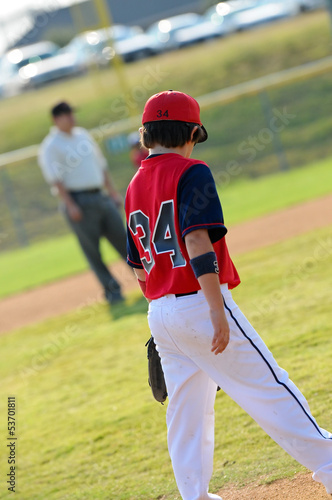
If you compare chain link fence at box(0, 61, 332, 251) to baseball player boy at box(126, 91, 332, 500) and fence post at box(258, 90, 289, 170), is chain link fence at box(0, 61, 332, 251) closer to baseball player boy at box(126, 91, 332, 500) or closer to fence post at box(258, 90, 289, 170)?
fence post at box(258, 90, 289, 170)

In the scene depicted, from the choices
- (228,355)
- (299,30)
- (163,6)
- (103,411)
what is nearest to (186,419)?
(228,355)

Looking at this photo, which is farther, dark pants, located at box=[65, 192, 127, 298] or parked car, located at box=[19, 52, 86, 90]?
parked car, located at box=[19, 52, 86, 90]

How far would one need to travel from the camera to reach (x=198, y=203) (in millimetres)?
2773

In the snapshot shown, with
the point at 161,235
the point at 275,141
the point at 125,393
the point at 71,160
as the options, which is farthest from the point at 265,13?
the point at 161,235

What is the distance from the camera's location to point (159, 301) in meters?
3.00

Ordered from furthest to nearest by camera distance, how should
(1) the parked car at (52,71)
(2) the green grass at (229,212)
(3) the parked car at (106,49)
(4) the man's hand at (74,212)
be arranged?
(1) the parked car at (52,71), (3) the parked car at (106,49), (2) the green grass at (229,212), (4) the man's hand at (74,212)

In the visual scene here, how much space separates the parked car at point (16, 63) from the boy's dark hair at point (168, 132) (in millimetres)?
33981

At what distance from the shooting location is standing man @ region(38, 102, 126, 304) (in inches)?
316

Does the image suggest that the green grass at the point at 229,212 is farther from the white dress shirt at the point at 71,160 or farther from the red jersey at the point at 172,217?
the red jersey at the point at 172,217

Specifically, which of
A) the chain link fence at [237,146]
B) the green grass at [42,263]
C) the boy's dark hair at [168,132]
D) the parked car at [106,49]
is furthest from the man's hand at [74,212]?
the parked car at [106,49]

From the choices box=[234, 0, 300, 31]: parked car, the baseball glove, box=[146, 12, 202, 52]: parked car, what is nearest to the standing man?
the baseball glove

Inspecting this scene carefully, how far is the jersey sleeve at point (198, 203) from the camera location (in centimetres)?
276

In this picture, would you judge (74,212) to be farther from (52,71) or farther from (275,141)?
(52,71)

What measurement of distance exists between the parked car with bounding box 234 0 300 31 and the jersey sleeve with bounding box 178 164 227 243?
30.9 m
